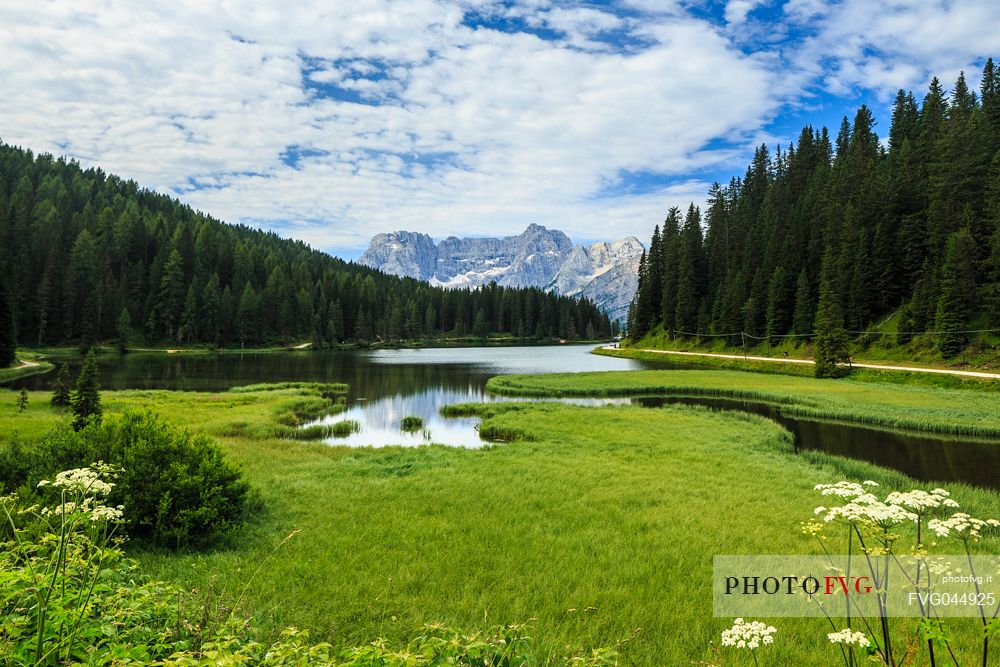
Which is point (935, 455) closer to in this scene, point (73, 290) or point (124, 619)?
point (124, 619)

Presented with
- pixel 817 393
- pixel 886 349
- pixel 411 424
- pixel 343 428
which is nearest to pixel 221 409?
pixel 343 428

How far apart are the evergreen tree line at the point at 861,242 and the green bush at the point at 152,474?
64.9 meters

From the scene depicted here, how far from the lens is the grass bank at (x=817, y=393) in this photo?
101ft

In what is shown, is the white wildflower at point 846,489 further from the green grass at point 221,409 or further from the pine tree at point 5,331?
the pine tree at point 5,331

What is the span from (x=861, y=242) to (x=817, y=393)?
147 feet

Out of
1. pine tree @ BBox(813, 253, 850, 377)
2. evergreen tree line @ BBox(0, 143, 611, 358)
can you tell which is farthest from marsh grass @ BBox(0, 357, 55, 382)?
pine tree @ BBox(813, 253, 850, 377)

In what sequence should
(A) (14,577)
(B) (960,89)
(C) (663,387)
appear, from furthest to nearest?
(B) (960,89) < (C) (663,387) < (A) (14,577)

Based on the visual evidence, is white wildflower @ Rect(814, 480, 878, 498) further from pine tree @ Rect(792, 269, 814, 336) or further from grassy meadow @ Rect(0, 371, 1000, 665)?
pine tree @ Rect(792, 269, 814, 336)

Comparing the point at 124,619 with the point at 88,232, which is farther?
the point at 88,232

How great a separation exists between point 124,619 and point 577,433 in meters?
24.0

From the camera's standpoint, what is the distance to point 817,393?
142 feet

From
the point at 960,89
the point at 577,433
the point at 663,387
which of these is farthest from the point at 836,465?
the point at 960,89

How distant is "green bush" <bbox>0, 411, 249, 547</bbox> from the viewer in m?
10.7

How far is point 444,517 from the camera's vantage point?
1302 centimetres
